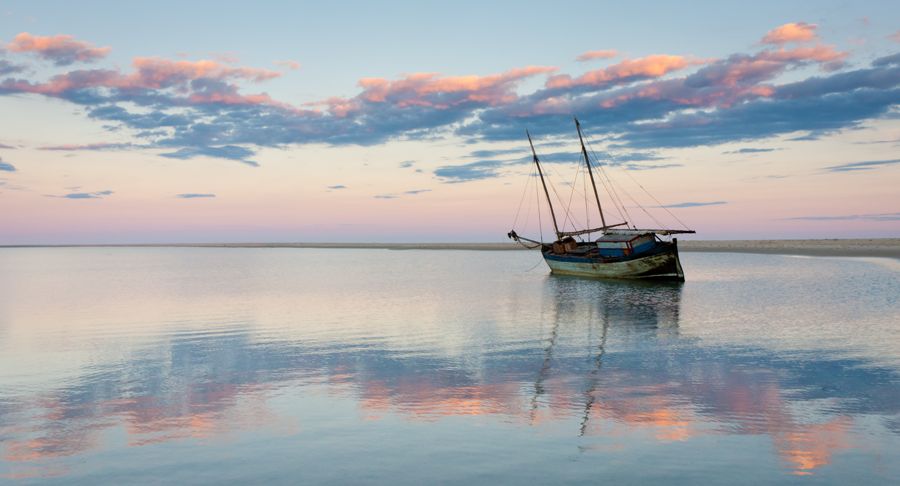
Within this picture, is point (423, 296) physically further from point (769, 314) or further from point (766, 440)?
point (766, 440)

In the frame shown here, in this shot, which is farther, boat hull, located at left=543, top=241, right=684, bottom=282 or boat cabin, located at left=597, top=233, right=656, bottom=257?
boat cabin, located at left=597, top=233, right=656, bottom=257

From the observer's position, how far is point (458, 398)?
1330 cm

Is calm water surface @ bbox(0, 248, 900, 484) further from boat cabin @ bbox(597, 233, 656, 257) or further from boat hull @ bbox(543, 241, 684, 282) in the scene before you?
boat cabin @ bbox(597, 233, 656, 257)

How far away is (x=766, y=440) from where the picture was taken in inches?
396

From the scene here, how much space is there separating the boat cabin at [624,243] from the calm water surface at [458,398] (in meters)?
20.5

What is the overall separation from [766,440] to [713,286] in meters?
37.8

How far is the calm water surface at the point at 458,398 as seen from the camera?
30.3 feet

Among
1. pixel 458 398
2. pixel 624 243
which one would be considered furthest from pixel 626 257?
pixel 458 398

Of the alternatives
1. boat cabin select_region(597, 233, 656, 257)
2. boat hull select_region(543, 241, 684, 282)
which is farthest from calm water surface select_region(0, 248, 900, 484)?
boat cabin select_region(597, 233, 656, 257)

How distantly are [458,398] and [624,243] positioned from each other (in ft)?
131

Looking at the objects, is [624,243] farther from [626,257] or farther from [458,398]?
[458,398]

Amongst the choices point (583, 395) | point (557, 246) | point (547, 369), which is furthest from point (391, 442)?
point (557, 246)

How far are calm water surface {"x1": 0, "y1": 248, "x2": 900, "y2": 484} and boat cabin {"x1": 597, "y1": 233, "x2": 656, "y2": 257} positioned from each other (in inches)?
806

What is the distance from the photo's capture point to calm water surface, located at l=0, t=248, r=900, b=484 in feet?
30.3
